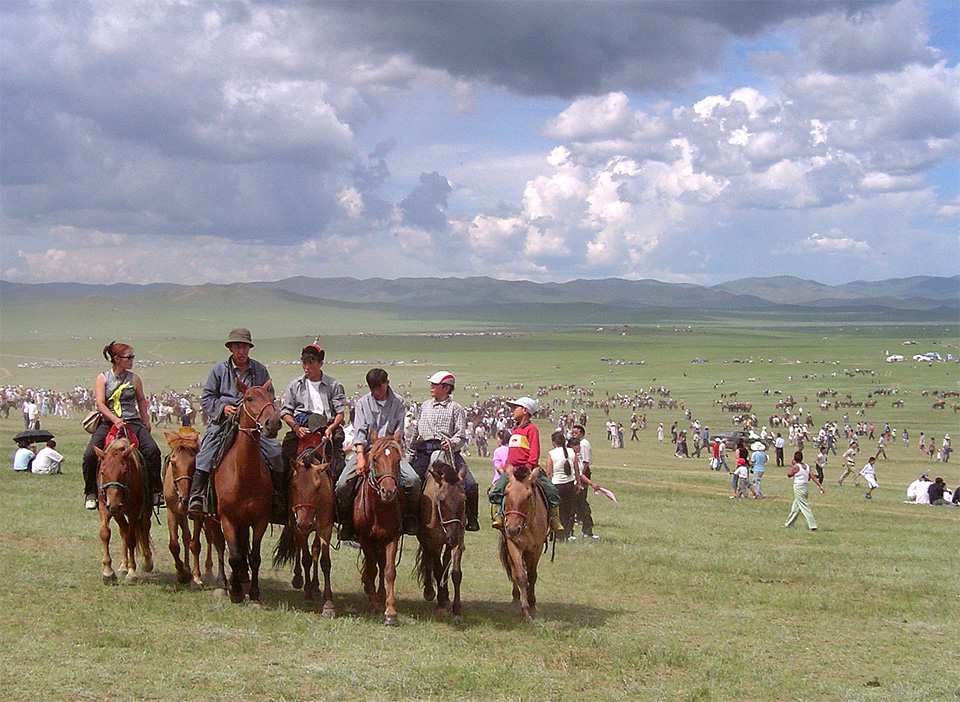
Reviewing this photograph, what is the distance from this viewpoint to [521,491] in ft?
38.7

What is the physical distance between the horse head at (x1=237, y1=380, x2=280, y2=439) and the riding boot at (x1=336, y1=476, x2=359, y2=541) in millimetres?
1055

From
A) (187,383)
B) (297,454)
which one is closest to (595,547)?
(297,454)

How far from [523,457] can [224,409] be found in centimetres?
375

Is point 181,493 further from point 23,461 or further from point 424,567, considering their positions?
point 23,461

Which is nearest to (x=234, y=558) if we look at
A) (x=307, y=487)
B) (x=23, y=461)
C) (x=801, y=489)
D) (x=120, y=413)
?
(x=307, y=487)

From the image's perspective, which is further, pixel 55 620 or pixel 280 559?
pixel 280 559

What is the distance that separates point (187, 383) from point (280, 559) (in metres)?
107

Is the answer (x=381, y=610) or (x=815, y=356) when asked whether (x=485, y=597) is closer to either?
(x=381, y=610)

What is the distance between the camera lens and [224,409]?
11.2m

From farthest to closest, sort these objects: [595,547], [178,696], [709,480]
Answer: [709,480], [595,547], [178,696]

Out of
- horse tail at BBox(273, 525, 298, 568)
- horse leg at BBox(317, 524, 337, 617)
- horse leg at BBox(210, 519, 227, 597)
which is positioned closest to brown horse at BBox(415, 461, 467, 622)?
horse leg at BBox(317, 524, 337, 617)

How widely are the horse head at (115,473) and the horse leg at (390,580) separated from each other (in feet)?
11.0

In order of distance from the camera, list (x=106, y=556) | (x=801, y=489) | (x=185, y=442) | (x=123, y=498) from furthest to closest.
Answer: (x=801, y=489)
(x=185, y=442)
(x=106, y=556)
(x=123, y=498)

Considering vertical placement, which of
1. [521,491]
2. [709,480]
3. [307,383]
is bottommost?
[709,480]
